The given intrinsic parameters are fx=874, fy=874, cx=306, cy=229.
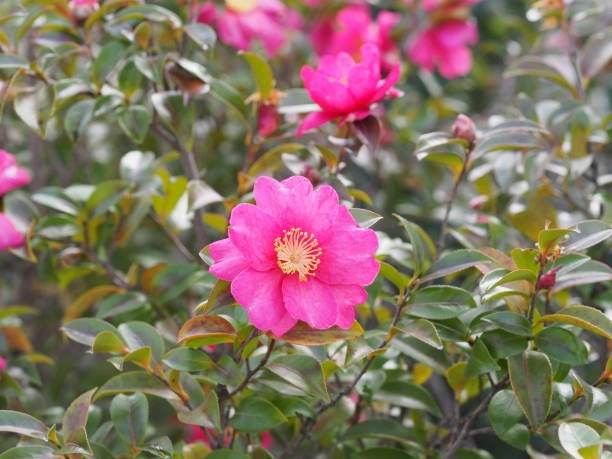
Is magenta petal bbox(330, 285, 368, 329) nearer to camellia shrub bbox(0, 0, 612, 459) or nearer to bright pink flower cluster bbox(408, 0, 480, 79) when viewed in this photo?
camellia shrub bbox(0, 0, 612, 459)

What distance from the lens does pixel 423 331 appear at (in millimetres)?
934

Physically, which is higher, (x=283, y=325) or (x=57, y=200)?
(x=283, y=325)

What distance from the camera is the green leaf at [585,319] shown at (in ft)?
2.93

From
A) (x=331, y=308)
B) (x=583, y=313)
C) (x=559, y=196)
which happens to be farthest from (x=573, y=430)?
(x=559, y=196)

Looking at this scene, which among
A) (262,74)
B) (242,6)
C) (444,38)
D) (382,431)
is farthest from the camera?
(444,38)

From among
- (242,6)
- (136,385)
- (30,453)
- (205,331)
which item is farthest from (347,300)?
(242,6)

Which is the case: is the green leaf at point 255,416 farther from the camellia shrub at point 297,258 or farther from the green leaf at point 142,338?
the green leaf at point 142,338

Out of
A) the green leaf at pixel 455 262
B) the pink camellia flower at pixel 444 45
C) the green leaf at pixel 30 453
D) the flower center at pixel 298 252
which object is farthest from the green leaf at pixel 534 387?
the pink camellia flower at pixel 444 45

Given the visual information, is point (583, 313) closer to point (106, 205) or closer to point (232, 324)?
point (232, 324)

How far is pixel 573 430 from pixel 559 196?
0.57 metres

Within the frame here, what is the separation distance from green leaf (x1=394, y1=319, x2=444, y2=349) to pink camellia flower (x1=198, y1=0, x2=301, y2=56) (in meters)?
0.79

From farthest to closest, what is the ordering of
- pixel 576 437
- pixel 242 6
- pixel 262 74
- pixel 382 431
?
pixel 242 6, pixel 262 74, pixel 382 431, pixel 576 437

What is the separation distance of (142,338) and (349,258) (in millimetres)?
281

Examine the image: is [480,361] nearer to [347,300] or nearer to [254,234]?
[347,300]
